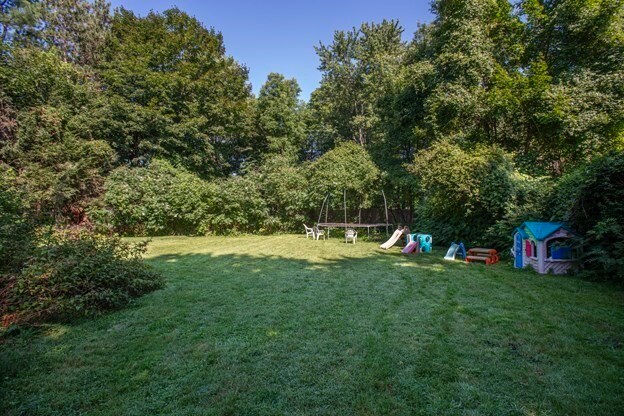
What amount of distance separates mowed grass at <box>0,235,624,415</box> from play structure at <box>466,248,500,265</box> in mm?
2305

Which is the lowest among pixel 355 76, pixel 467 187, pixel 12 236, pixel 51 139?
pixel 12 236

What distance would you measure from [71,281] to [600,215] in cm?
922

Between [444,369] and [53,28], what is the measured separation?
Answer: 2648 centimetres

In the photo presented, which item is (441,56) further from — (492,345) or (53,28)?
(53,28)

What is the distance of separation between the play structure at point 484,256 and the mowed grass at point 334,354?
2.30 metres

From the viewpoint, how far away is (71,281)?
13.6 ft

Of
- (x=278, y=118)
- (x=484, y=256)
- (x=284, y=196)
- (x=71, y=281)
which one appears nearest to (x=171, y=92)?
(x=278, y=118)

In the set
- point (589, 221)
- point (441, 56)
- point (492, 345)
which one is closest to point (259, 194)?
point (441, 56)

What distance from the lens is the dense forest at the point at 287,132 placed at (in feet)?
21.0

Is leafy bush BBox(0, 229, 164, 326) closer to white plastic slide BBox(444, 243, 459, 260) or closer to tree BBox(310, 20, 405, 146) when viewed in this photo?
white plastic slide BBox(444, 243, 459, 260)

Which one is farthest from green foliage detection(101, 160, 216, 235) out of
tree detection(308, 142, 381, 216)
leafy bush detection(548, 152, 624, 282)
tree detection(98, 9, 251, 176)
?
leafy bush detection(548, 152, 624, 282)

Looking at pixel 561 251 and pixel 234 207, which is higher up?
pixel 234 207

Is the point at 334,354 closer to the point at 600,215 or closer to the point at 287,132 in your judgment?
the point at 600,215

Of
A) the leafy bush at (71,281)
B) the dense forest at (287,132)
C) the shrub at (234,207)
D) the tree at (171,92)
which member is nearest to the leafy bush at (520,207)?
the dense forest at (287,132)
